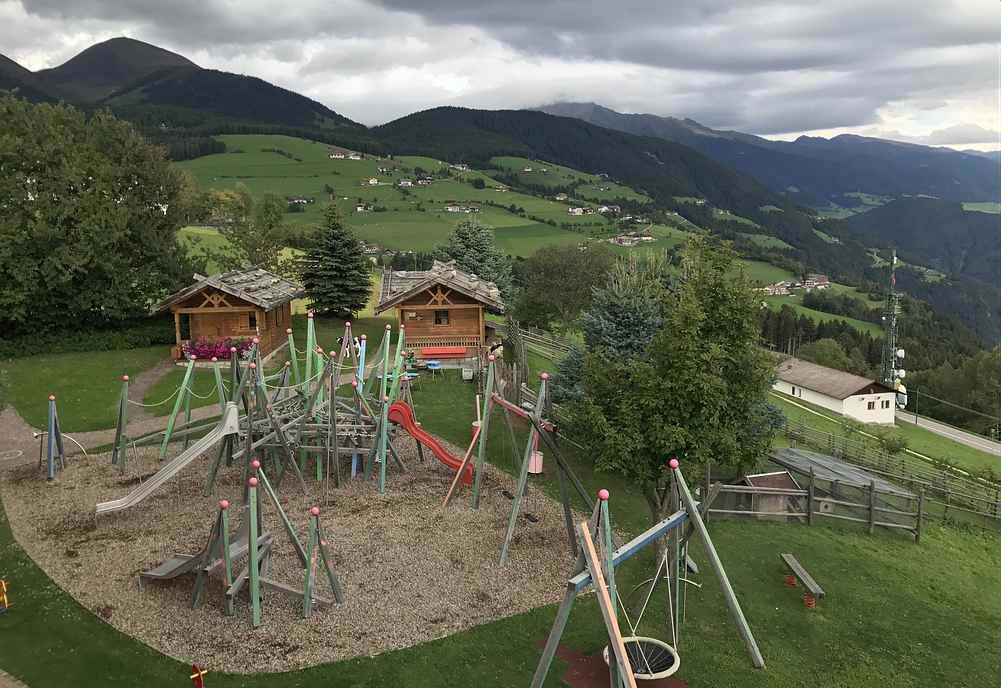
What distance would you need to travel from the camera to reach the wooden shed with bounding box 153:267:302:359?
31094 mm

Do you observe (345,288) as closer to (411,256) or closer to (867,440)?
(867,440)

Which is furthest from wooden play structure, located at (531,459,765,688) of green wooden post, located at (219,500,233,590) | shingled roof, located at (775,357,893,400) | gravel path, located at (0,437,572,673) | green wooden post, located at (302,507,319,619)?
shingled roof, located at (775,357,893,400)

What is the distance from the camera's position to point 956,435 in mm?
54625

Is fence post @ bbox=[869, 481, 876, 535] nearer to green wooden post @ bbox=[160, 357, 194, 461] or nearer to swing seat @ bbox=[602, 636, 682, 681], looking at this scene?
swing seat @ bbox=[602, 636, 682, 681]

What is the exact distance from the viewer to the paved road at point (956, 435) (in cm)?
5059

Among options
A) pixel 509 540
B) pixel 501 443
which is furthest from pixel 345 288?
pixel 509 540

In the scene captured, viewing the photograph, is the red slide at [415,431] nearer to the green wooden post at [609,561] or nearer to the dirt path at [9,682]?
the green wooden post at [609,561]

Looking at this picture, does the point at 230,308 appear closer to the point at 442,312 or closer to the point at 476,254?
the point at 442,312

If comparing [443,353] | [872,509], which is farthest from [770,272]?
[872,509]

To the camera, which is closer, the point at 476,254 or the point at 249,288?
the point at 249,288

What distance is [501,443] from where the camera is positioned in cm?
2202

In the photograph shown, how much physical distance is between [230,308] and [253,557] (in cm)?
2235

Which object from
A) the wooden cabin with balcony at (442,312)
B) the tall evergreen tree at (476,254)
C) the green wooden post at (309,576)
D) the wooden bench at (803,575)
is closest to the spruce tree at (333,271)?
the tall evergreen tree at (476,254)

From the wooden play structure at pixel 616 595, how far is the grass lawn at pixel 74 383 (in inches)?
761
